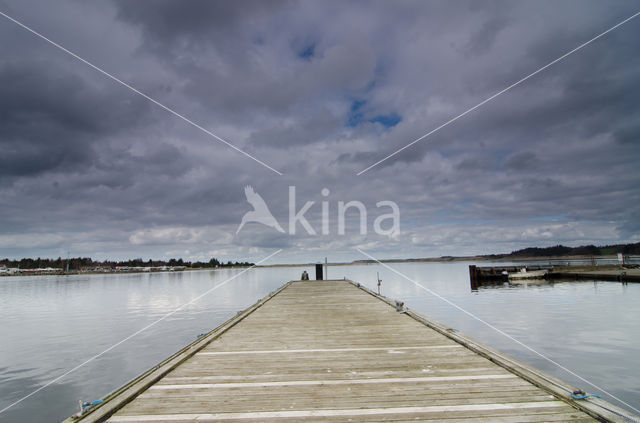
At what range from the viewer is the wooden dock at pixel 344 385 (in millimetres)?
4340

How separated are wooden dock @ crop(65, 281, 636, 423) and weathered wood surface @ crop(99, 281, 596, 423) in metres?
0.02

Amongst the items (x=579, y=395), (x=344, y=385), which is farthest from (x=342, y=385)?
(x=579, y=395)

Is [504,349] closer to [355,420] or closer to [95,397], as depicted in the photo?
[355,420]

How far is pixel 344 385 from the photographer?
5.35 metres

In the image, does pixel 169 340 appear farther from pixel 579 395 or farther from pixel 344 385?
pixel 579 395

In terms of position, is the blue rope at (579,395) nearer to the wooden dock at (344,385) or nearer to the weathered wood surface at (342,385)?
the wooden dock at (344,385)

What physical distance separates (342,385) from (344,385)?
3cm

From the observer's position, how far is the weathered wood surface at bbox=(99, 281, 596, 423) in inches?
171

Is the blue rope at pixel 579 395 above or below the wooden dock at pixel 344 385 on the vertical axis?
above

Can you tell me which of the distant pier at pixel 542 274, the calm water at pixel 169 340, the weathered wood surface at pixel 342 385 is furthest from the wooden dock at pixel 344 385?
the distant pier at pixel 542 274

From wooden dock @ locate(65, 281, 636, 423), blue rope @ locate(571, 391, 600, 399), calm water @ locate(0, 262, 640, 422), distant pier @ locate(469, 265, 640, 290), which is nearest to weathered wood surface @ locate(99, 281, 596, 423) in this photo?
wooden dock @ locate(65, 281, 636, 423)

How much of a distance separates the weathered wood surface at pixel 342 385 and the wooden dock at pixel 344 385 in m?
0.02

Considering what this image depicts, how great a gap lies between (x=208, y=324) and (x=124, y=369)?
8306mm

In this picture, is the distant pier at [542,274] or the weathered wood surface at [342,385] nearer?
the weathered wood surface at [342,385]
